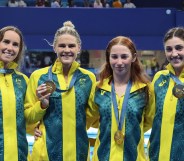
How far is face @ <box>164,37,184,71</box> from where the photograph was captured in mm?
2756

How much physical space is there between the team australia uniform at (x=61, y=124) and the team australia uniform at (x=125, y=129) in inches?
5.4

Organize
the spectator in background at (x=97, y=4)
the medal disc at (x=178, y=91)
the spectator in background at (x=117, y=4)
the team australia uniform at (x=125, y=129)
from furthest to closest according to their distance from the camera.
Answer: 1. the spectator in background at (x=117, y=4)
2. the spectator in background at (x=97, y=4)
3. the team australia uniform at (x=125, y=129)
4. the medal disc at (x=178, y=91)

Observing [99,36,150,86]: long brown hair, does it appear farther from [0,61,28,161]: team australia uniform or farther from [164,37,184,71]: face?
[0,61,28,161]: team australia uniform

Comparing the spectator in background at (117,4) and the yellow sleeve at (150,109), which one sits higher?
the spectator in background at (117,4)

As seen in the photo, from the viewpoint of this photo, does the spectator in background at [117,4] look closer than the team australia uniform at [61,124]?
No

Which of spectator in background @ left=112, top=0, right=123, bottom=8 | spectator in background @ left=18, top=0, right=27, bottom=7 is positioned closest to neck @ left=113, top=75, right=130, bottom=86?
spectator in background @ left=18, top=0, right=27, bottom=7

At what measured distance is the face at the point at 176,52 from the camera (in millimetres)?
2756

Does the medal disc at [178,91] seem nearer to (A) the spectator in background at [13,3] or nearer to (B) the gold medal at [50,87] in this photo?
(B) the gold medal at [50,87]

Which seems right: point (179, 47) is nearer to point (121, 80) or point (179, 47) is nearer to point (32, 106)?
point (121, 80)

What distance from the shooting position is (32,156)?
2.86m

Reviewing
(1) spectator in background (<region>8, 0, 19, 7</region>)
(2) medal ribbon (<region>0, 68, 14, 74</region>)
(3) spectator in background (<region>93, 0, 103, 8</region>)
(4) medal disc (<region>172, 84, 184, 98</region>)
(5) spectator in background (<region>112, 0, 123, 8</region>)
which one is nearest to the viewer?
(4) medal disc (<region>172, 84, 184, 98</region>)

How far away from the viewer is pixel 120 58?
280cm

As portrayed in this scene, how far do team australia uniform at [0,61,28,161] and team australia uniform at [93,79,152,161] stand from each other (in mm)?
536

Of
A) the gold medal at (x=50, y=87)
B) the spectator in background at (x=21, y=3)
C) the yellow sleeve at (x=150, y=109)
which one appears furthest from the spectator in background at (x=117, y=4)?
the gold medal at (x=50, y=87)
